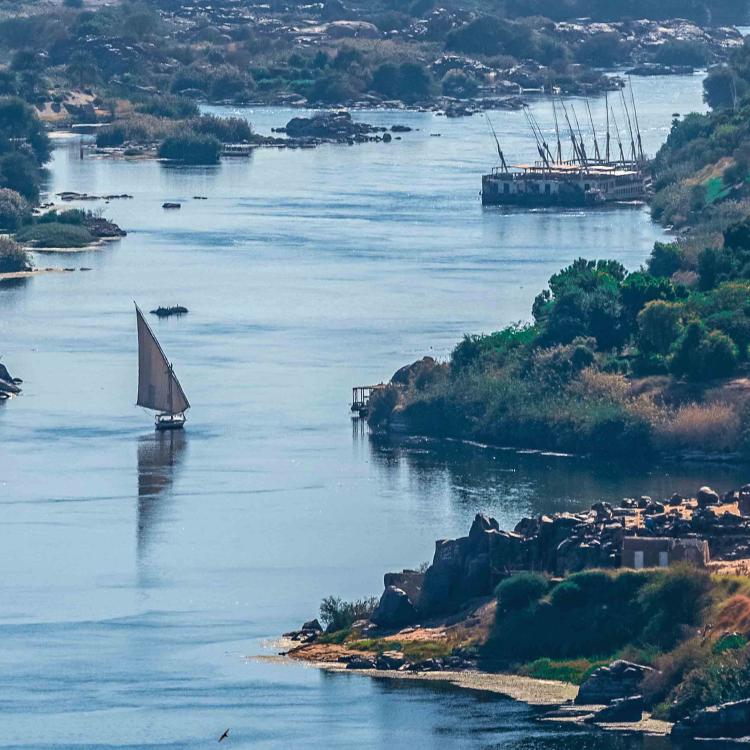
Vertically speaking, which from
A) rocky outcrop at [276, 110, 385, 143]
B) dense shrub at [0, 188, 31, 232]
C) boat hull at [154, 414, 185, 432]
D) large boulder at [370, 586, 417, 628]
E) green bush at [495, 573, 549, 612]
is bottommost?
large boulder at [370, 586, 417, 628]

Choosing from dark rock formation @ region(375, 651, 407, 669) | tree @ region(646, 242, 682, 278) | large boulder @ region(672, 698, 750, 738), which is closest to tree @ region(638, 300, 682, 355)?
tree @ region(646, 242, 682, 278)

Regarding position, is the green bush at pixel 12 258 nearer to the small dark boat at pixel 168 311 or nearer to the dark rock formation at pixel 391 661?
the small dark boat at pixel 168 311

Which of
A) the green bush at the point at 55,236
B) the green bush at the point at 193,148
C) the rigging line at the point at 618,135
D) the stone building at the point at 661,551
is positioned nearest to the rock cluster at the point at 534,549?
the stone building at the point at 661,551

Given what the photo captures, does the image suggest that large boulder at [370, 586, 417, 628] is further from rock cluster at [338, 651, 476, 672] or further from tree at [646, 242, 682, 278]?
tree at [646, 242, 682, 278]

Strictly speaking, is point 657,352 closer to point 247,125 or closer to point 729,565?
point 729,565

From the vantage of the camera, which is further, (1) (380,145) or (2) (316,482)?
(1) (380,145)

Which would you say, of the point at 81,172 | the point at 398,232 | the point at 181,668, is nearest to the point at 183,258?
the point at 398,232

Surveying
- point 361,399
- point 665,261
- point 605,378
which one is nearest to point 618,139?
point 665,261
